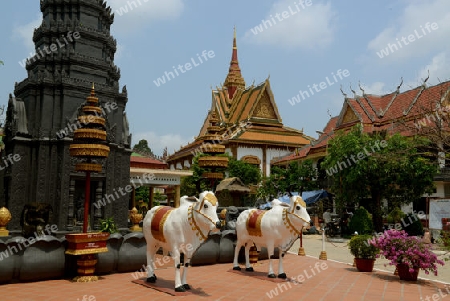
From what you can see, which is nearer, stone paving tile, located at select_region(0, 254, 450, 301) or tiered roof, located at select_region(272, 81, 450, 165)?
stone paving tile, located at select_region(0, 254, 450, 301)

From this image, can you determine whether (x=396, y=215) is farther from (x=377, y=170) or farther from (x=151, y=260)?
(x=151, y=260)

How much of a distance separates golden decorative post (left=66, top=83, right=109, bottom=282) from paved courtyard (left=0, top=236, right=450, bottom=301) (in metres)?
0.42

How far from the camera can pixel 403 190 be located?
19156 millimetres

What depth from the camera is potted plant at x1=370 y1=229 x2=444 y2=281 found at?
8.91 meters

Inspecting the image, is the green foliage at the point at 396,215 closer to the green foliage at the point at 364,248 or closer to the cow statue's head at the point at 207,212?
the green foliage at the point at 364,248

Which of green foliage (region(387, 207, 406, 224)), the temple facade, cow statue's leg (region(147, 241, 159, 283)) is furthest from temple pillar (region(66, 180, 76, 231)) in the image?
the temple facade

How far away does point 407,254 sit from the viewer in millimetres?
9039

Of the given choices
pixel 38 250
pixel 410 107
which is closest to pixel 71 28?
pixel 38 250

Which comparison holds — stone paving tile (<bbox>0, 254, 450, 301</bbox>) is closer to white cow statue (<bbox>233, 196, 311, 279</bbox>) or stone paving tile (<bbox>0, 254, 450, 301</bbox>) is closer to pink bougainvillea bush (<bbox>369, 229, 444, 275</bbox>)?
pink bougainvillea bush (<bbox>369, 229, 444, 275</bbox>)

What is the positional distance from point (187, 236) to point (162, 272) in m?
2.36

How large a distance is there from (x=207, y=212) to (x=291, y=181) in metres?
21.7

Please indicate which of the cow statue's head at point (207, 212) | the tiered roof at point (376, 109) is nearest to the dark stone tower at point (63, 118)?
the cow statue's head at point (207, 212)

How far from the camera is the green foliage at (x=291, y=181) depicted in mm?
28484

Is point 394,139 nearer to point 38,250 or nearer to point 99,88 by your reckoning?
point 99,88
